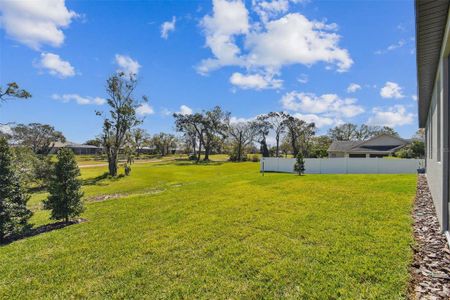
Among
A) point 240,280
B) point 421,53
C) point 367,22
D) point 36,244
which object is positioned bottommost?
point 36,244

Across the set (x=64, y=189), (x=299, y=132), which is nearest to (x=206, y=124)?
(x=299, y=132)

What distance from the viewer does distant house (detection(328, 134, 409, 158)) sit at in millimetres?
30094

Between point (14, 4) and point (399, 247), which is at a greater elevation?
point (14, 4)

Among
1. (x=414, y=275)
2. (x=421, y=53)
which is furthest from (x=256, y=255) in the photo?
(x=421, y=53)

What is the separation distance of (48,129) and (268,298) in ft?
173

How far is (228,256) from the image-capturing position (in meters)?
4.06

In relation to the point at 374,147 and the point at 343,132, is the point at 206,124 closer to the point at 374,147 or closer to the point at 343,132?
the point at 374,147

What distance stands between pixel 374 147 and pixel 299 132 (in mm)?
16185

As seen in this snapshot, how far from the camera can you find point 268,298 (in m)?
2.85

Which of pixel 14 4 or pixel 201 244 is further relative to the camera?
pixel 14 4

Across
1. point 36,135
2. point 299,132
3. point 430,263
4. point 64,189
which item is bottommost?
point 430,263

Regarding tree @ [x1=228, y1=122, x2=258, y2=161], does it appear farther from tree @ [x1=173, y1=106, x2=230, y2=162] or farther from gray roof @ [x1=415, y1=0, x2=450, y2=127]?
gray roof @ [x1=415, y1=0, x2=450, y2=127]

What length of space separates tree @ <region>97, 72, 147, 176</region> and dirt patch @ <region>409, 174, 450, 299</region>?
78.1 feet

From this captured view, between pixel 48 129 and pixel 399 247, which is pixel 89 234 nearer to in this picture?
pixel 399 247
